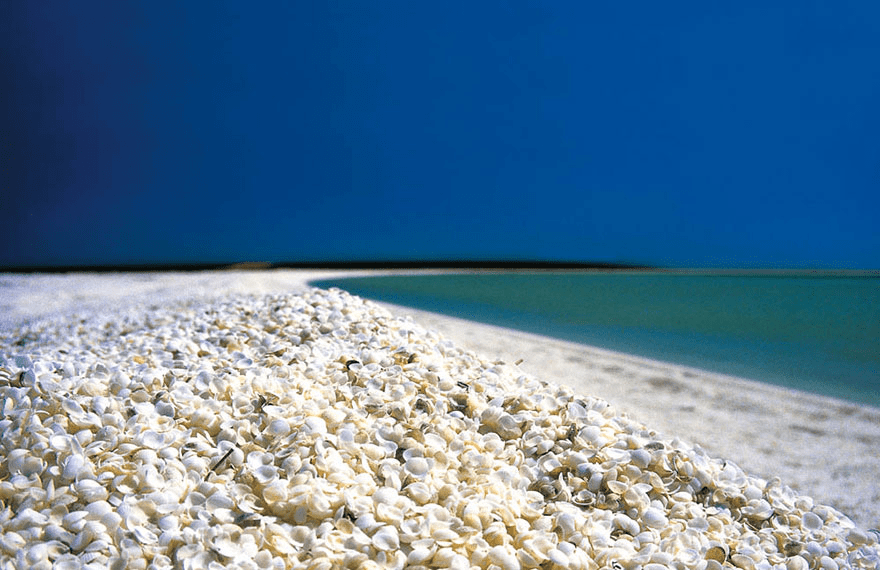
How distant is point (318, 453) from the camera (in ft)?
4.90

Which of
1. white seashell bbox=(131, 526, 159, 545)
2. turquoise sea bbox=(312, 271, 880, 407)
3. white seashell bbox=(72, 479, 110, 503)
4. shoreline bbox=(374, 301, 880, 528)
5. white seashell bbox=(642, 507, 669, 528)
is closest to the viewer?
white seashell bbox=(131, 526, 159, 545)

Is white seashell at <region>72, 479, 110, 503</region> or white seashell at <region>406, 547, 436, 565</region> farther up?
white seashell at <region>72, 479, 110, 503</region>

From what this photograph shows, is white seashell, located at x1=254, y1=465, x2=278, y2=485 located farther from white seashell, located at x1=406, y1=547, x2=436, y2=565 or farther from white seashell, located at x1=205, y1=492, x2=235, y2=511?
white seashell, located at x1=406, y1=547, x2=436, y2=565

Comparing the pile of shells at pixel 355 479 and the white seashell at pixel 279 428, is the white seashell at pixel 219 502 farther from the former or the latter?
the white seashell at pixel 279 428

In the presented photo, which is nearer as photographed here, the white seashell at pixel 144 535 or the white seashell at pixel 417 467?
the white seashell at pixel 144 535

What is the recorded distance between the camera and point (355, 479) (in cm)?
144

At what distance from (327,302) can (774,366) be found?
462 cm

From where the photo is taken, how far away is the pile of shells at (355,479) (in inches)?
48.3

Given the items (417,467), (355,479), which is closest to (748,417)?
(417,467)

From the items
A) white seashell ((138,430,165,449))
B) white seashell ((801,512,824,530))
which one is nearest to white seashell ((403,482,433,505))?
white seashell ((138,430,165,449))

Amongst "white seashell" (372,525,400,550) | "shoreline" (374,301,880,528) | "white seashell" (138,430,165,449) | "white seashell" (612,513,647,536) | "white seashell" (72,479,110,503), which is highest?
"white seashell" (138,430,165,449)

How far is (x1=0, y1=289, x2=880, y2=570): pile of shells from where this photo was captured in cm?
123

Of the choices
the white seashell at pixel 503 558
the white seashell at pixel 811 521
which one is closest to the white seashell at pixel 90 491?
the white seashell at pixel 503 558

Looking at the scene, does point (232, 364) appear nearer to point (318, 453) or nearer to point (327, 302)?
point (318, 453)
